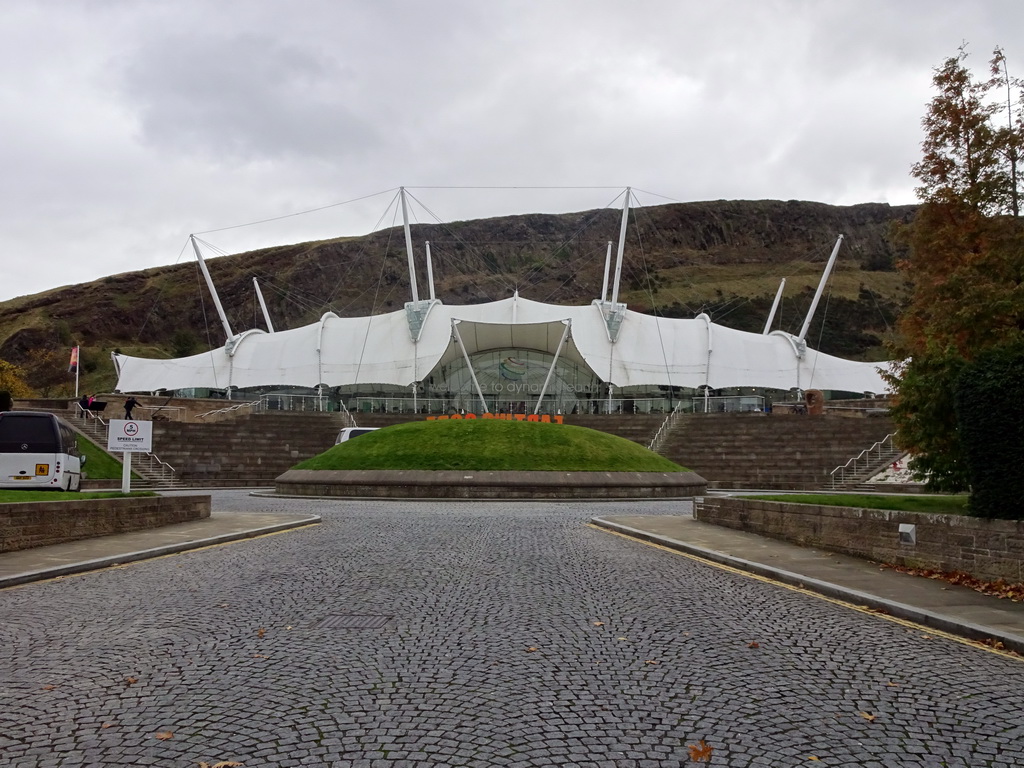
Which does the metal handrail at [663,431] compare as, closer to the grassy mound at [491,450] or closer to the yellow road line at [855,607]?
the grassy mound at [491,450]

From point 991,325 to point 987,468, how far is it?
8.66ft

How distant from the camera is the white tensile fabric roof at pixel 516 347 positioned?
56.9 meters

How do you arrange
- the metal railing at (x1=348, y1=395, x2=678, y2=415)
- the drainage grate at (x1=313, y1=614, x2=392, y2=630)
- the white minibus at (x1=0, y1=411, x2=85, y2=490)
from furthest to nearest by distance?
the metal railing at (x1=348, y1=395, x2=678, y2=415) < the white minibus at (x1=0, y1=411, x2=85, y2=490) < the drainage grate at (x1=313, y1=614, x2=392, y2=630)

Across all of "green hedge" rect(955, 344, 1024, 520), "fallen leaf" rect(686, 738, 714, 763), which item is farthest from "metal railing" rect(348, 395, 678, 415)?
"fallen leaf" rect(686, 738, 714, 763)

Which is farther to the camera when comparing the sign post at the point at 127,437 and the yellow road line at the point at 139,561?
the sign post at the point at 127,437

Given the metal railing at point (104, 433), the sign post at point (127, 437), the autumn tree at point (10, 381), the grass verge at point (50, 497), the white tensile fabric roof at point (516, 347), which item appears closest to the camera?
the grass verge at point (50, 497)

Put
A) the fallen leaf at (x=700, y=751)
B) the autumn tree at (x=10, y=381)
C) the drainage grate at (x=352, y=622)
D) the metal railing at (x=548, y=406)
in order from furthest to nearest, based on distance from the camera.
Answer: the autumn tree at (x=10, y=381), the metal railing at (x=548, y=406), the drainage grate at (x=352, y=622), the fallen leaf at (x=700, y=751)

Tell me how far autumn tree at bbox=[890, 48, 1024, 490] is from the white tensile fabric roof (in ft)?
140

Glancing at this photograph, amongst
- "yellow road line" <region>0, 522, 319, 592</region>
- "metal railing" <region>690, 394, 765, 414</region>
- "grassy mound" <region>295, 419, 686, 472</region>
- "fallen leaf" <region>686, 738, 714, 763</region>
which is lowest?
"yellow road line" <region>0, 522, 319, 592</region>

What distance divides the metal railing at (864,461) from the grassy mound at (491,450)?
23.9 ft

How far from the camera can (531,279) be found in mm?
171625

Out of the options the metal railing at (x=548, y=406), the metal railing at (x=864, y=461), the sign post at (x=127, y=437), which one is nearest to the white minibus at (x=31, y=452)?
the sign post at (x=127, y=437)

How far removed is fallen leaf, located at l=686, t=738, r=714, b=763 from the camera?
3.80 metres

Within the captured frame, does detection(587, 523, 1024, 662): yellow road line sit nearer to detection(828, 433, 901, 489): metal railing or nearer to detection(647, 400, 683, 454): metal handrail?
detection(828, 433, 901, 489): metal railing
